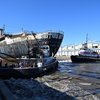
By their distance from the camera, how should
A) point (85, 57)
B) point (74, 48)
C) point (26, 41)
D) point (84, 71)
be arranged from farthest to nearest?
point (74, 48), point (85, 57), point (26, 41), point (84, 71)

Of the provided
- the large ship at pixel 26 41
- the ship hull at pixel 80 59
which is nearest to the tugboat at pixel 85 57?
the ship hull at pixel 80 59

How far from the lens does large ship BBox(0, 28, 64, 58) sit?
4909cm

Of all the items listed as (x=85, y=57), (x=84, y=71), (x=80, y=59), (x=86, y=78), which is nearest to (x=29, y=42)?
(x=84, y=71)

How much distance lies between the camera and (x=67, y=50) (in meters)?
114

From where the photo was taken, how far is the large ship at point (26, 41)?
161 feet

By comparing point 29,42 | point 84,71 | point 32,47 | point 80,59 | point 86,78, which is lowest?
point 86,78

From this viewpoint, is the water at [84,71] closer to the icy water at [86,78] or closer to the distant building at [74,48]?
the icy water at [86,78]

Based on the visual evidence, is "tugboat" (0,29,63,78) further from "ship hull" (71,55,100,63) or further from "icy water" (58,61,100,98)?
"ship hull" (71,55,100,63)

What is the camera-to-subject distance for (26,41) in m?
51.2

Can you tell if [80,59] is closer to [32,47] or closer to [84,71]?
[32,47]

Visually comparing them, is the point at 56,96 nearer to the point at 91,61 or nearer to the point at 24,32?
the point at 24,32

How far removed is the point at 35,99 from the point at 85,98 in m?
2.66

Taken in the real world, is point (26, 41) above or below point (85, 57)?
above

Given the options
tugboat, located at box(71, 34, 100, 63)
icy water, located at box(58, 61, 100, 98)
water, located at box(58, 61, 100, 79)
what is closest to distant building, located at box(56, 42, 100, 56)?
tugboat, located at box(71, 34, 100, 63)
